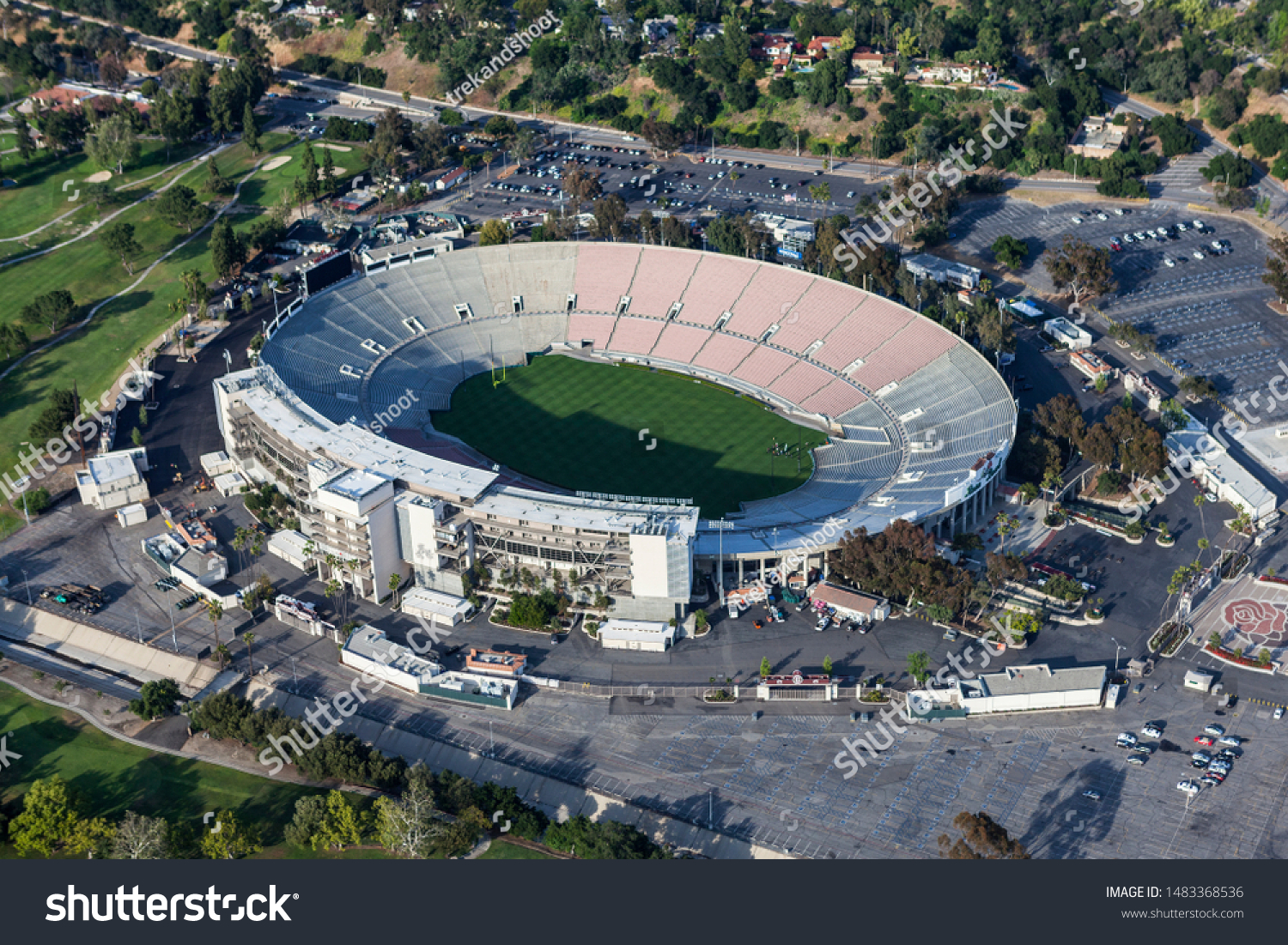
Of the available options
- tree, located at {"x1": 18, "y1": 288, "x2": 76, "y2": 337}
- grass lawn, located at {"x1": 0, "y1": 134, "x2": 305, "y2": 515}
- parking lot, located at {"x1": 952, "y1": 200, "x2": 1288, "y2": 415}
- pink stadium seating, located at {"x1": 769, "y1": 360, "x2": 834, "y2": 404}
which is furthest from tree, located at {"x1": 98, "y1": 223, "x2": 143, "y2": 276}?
parking lot, located at {"x1": 952, "y1": 200, "x2": 1288, "y2": 415}

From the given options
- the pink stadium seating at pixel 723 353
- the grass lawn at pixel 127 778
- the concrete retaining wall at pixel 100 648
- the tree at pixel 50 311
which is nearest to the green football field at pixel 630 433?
the pink stadium seating at pixel 723 353

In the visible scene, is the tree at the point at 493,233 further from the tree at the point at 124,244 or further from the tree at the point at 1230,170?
the tree at the point at 1230,170

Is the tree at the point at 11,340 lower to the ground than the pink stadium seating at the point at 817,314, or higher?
lower

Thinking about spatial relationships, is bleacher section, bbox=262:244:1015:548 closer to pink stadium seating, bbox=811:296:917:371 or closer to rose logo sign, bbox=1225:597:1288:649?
pink stadium seating, bbox=811:296:917:371

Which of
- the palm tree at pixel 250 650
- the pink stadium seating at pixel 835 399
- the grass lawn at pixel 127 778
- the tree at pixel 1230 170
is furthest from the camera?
the tree at pixel 1230 170

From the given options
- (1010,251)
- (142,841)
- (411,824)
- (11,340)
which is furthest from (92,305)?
(1010,251)

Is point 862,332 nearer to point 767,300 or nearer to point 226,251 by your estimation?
point 767,300
